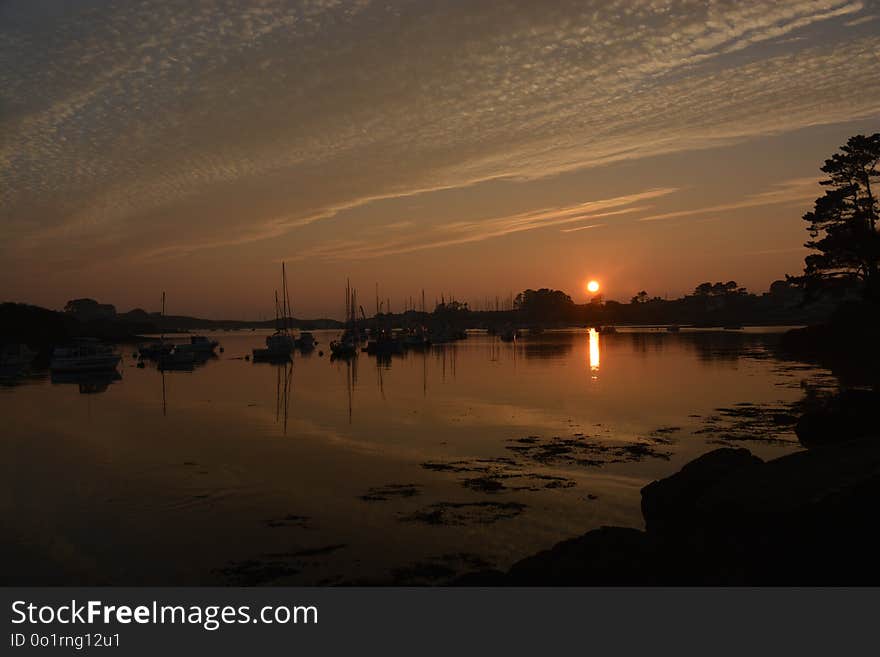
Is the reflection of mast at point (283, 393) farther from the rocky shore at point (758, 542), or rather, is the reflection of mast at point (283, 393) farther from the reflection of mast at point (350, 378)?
the rocky shore at point (758, 542)

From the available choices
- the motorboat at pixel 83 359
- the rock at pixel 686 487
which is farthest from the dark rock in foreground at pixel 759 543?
the motorboat at pixel 83 359

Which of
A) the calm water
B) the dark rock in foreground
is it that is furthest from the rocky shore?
the calm water

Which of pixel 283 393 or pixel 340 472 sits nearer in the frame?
pixel 340 472

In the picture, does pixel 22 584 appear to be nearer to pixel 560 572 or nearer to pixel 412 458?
pixel 560 572

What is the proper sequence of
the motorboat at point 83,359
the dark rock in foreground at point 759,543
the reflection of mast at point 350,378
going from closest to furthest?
the dark rock in foreground at point 759,543 → the reflection of mast at point 350,378 → the motorboat at point 83,359

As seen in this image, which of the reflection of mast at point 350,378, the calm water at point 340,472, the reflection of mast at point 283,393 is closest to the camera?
the calm water at point 340,472

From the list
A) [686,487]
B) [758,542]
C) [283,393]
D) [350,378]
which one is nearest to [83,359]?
[350,378]

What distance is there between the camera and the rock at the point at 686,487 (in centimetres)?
1410

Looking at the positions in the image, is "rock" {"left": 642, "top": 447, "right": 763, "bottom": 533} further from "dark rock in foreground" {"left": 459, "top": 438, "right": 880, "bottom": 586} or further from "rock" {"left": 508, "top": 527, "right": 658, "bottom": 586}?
"rock" {"left": 508, "top": 527, "right": 658, "bottom": 586}

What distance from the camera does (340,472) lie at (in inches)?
875

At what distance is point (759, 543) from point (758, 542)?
0.16ft

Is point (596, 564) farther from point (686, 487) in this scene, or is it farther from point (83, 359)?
point (83, 359)

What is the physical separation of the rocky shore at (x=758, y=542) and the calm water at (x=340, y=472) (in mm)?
3017
